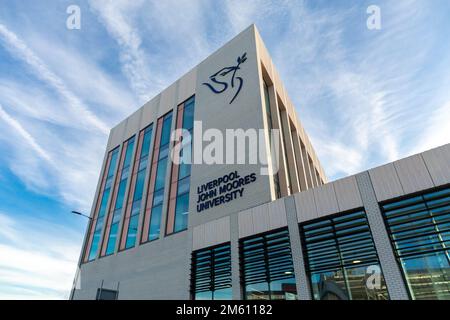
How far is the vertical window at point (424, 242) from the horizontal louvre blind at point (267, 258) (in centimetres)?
492

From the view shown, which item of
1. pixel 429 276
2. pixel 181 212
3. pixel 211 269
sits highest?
pixel 181 212

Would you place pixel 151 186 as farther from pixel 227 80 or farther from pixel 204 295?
pixel 204 295

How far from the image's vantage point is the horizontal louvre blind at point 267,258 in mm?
13812

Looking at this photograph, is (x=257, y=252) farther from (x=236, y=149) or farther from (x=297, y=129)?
(x=297, y=129)

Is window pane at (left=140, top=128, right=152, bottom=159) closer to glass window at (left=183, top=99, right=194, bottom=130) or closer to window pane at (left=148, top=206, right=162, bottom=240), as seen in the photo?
glass window at (left=183, top=99, right=194, bottom=130)

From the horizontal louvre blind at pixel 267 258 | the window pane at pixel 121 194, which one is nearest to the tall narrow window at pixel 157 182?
the window pane at pixel 121 194

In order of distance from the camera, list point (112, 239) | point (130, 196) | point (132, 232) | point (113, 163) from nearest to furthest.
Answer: point (132, 232) < point (112, 239) < point (130, 196) < point (113, 163)

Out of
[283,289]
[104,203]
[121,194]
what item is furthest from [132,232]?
[283,289]

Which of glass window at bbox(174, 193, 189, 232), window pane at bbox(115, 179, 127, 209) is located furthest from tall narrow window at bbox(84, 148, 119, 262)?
glass window at bbox(174, 193, 189, 232)

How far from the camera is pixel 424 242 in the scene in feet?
34.7

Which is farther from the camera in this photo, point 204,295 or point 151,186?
point 151,186

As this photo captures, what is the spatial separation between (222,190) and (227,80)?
1000 centimetres

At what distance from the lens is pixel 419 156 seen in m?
11.6

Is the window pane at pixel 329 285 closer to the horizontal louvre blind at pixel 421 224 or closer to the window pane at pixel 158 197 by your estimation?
the horizontal louvre blind at pixel 421 224
